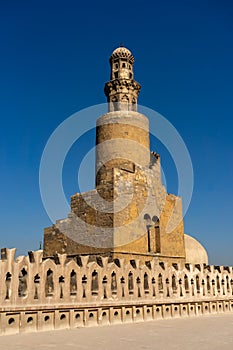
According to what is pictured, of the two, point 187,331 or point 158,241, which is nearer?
point 187,331

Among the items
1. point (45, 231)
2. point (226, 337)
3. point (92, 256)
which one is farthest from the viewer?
point (45, 231)

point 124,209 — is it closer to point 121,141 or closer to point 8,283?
point 121,141

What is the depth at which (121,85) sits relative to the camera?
21.7 m

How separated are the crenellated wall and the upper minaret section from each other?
429 inches

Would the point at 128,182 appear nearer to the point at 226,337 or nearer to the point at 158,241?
the point at 158,241

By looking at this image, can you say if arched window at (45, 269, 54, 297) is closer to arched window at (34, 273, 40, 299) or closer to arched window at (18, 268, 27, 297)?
arched window at (34, 273, 40, 299)

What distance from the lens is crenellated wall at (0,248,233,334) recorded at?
29.1ft

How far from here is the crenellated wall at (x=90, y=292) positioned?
888cm

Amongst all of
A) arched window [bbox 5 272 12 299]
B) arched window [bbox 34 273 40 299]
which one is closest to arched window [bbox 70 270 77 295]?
arched window [bbox 34 273 40 299]

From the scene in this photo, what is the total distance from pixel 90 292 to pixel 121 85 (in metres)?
14.3

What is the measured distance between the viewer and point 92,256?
1459 cm

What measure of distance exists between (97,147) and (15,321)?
38.7ft

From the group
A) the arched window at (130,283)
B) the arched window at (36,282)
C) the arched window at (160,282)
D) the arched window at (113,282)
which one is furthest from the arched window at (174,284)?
the arched window at (36,282)

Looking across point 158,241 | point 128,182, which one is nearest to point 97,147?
point 128,182
